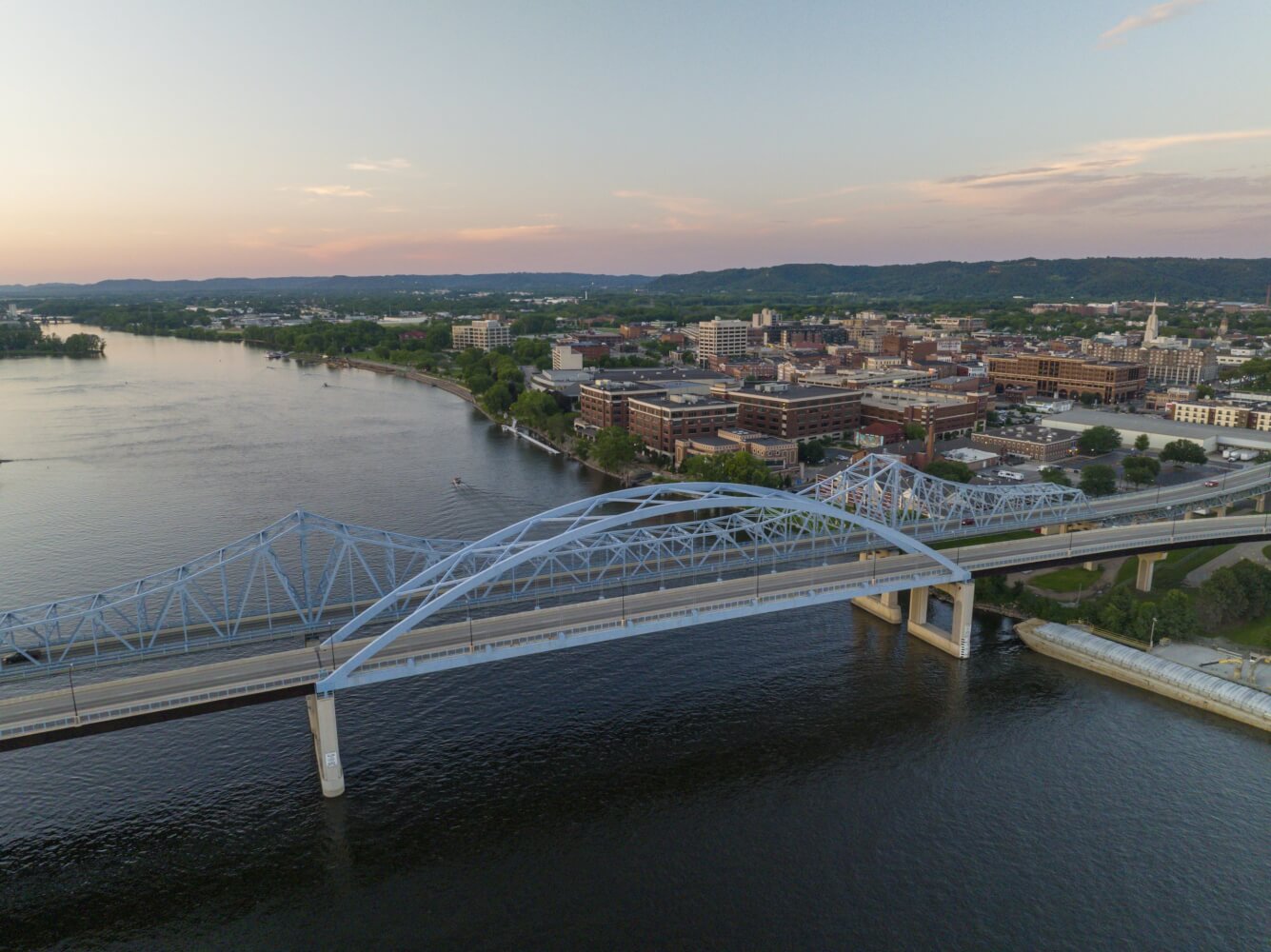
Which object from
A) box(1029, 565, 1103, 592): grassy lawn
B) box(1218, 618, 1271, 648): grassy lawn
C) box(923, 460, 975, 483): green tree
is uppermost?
box(923, 460, 975, 483): green tree

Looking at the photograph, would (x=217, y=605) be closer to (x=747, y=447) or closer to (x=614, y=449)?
(x=614, y=449)

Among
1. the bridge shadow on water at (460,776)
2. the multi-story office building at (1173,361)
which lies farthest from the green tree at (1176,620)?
the multi-story office building at (1173,361)

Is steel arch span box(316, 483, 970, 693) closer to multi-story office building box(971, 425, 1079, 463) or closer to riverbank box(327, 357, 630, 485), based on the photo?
riverbank box(327, 357, 630, 485)

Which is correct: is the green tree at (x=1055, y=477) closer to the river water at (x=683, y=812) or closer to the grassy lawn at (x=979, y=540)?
the grassy lawn at (x=979, y=540)

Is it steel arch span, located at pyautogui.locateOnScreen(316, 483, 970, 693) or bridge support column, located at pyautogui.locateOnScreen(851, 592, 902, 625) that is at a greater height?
steel arch span, located at pyautogui.locateOnScreen(316, 483, 970, 693)

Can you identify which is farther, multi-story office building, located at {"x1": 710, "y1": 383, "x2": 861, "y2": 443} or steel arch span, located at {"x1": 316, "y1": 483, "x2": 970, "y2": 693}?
multi-story office building, located at {"x1": 710, "y1": 383, "x2": 861, "y2": 443}

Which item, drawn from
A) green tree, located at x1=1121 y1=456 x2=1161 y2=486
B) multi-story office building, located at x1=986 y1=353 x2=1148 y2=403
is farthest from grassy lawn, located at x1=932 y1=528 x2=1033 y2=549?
multi-story office building, located at x1=986 y1=353 x2=1148 y2=403
